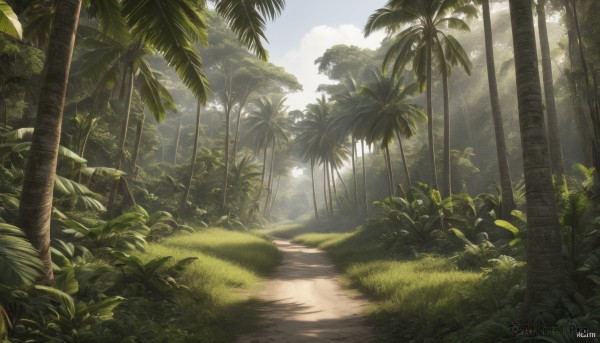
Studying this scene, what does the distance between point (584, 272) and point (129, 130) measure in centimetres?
2263

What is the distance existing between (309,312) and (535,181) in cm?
481

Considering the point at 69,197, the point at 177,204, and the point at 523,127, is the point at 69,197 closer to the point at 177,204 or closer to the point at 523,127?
the point at 523,127

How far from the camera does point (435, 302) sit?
20.7 ft

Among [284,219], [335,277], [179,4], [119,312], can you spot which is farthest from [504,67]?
[284,219]

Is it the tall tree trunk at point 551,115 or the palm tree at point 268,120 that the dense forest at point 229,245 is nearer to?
the tall tree trunk at point 551,115

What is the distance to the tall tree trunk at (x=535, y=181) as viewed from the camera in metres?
4.63

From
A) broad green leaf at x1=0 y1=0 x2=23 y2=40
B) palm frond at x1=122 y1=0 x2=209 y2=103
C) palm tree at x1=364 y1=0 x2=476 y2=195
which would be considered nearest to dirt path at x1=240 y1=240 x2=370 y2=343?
palm frond at x1=122 y1=0 x2=209 y2=103

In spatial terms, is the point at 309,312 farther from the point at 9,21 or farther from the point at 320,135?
the point at 320,135

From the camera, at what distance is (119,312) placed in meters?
Answer: 5.70

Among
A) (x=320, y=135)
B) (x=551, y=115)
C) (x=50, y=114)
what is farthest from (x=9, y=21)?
(x=320, y=135)

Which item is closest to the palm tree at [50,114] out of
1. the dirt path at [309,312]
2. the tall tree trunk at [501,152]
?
the dirt path at [309,312]

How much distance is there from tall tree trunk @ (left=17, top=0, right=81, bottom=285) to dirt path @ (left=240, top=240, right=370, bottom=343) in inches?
134

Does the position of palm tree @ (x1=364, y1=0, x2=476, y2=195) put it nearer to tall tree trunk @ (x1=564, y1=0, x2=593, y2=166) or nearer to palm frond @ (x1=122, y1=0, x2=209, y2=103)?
tall tree trunk @ (x1=564, y1=0, x2=593, y2=166)

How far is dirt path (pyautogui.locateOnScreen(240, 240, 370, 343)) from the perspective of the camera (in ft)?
19.2
